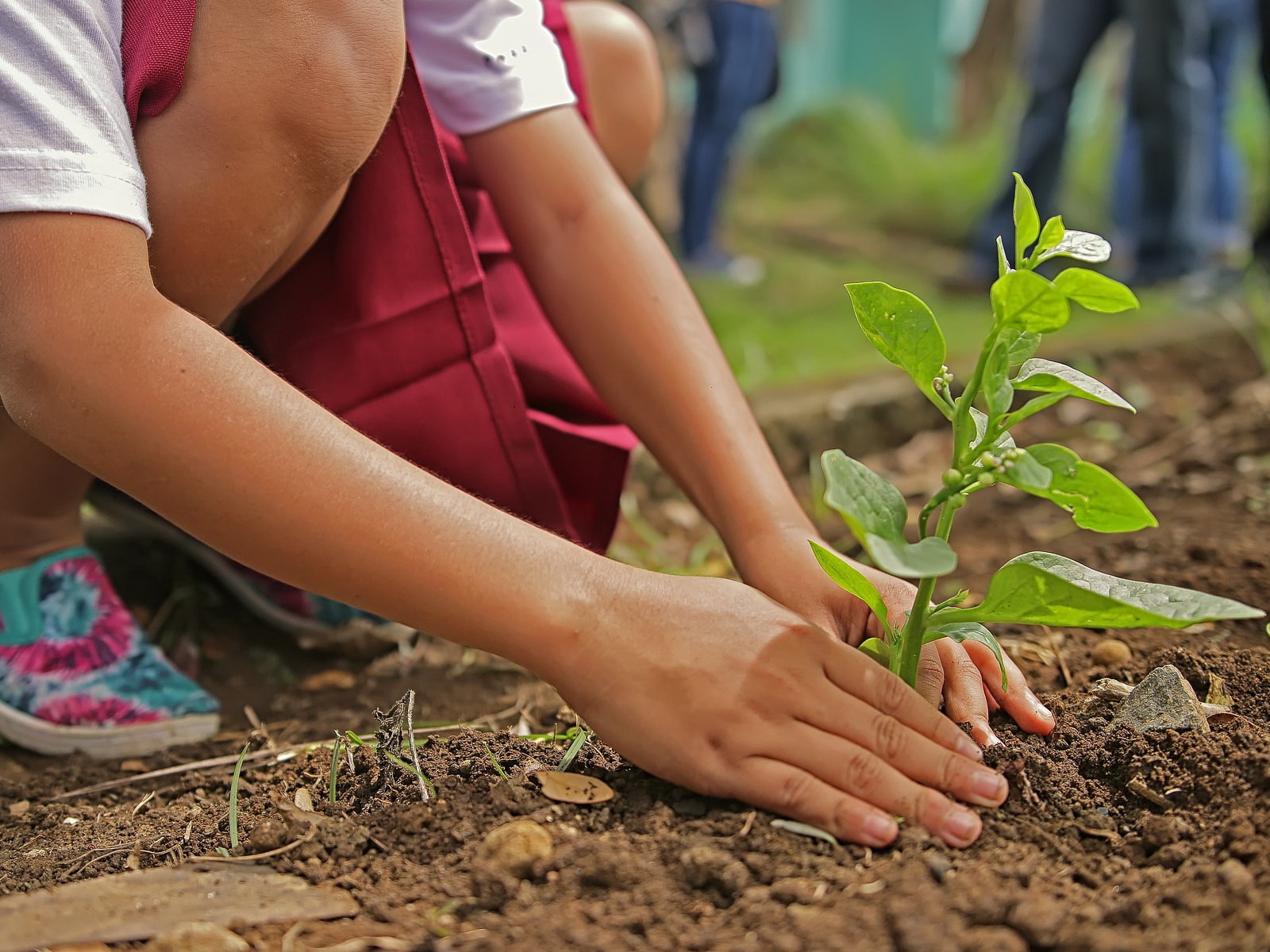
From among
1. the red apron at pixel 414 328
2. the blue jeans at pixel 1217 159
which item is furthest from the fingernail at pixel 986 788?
the blue jeans at pixel 1217 159

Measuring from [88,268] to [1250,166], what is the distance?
522cm

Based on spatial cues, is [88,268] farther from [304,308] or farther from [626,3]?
[626,3]

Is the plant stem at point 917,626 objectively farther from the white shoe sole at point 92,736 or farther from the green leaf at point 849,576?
the white shoe sole at point 92,736

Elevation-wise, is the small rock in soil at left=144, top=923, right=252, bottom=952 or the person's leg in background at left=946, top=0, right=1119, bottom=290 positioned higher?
the person's leg in background at left=946, top=0, right=1119, bottom=290

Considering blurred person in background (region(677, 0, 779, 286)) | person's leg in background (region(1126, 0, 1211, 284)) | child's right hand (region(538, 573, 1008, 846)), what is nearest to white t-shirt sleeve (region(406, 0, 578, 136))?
child's right hand (region(538, 573, 1008, 846))

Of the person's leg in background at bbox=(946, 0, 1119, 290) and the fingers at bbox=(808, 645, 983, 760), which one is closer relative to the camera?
the fingers at bbox=(808, 645, 983, 760)

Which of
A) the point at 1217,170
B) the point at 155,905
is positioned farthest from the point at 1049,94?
the point at 155,905

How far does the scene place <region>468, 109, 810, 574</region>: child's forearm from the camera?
1325mm

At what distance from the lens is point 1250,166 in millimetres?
5059

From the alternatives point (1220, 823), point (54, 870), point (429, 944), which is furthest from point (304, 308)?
point (1220, 823)

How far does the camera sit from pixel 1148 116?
3629 mm

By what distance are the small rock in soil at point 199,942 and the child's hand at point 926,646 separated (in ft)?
1.86

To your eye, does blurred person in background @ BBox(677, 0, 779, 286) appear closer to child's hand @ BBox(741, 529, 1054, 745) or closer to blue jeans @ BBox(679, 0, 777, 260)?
blue jeans @ BBox(679, 0, 777, 260)

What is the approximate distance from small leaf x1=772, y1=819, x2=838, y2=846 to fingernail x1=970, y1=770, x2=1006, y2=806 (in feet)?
0.42
